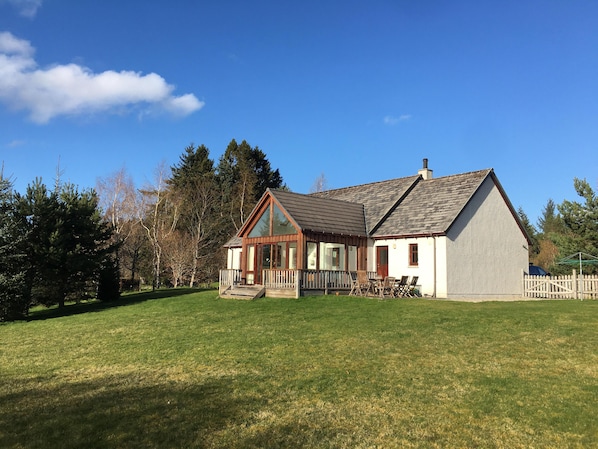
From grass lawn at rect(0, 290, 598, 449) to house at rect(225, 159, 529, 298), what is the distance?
280 inches

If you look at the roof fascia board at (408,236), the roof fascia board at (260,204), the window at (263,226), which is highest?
the roof fascia board at (260,204)

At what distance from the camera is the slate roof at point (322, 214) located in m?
22.8

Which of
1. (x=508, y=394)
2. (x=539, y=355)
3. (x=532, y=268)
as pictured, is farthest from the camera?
(x=532, y=268)

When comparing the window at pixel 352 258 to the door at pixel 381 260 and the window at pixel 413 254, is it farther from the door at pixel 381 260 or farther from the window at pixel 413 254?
the window at pixel 413 254

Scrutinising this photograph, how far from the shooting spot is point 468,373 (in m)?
8.15

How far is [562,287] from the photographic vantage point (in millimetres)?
Result: 22344

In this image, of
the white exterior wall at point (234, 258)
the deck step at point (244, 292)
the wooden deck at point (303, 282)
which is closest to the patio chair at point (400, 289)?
the wooden deck at point (303, 282)

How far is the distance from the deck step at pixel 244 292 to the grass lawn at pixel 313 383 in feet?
20.8

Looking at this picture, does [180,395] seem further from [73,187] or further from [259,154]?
[259,154]

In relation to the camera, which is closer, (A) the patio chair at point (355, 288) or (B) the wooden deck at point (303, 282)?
(B) the wooden deck at point (303, 282)

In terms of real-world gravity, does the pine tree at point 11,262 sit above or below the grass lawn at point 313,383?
above

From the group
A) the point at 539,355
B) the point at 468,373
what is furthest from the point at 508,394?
the point at 539,355

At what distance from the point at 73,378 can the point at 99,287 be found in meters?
19.2

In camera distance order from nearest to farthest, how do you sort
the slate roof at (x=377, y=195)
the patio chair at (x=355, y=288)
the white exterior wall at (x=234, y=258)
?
the patio chair at (x=355, y=288)
the slate roof at (x=377, y=195)
the white exterior wall at (x=234, y=258)
